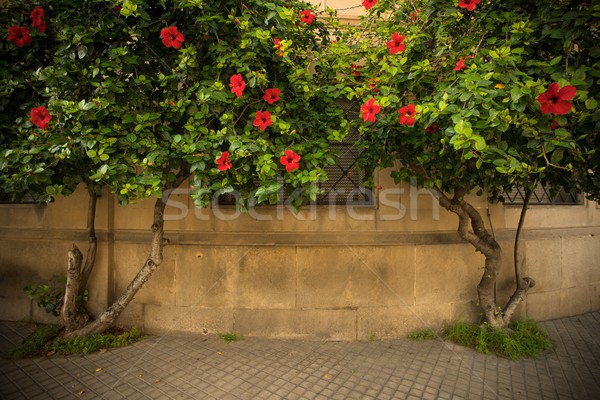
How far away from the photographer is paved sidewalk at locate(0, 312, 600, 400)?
3.47 meters

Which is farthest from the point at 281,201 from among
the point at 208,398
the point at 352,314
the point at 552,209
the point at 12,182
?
the point at 552,209

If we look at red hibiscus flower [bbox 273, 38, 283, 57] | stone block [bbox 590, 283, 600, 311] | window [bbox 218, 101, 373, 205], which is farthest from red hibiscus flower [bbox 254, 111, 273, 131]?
stone block [bbox 590, 283, 600, 311]

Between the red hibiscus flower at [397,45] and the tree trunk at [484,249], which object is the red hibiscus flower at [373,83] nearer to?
the red hibiscus flower at [397,45]

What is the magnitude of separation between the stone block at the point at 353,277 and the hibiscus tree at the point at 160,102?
1.67 meters

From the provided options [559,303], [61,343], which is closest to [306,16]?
[61,343]

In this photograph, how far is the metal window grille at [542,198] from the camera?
567 cm

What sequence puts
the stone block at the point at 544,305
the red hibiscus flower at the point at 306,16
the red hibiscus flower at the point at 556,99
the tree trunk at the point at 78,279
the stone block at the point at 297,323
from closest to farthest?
1. the red hibiscus flower at the point at 556,99
2. the red hibiscus flower at the point at 306,16
3. the tree trunk at the point at 78,279
4. the stone block at the point at 297,323
5. the stone block at the point at 544,305

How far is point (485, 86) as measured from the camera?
2.49 meters

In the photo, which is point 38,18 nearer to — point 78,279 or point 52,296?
point 78,279

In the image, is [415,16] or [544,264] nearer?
[415,16]

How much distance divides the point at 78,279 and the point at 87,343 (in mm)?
866

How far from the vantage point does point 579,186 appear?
352 centimetres

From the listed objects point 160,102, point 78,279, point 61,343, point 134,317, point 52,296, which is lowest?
point 61,343

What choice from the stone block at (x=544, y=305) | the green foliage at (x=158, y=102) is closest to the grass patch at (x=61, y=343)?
the green foliage at (x=158, y=102)
